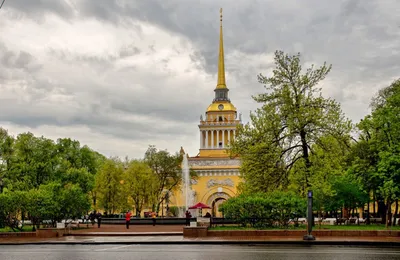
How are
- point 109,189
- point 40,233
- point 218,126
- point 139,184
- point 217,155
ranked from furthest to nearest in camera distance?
point 218,126 → point 217,155 → point 109,189 → point 139,184 → point 40,233

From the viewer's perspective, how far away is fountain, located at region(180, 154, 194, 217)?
6931 centimetres

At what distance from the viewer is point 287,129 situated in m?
31.2

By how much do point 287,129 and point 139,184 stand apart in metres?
29.5

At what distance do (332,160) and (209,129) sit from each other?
5395 centimetres

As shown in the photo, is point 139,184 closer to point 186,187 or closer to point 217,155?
point 186,187

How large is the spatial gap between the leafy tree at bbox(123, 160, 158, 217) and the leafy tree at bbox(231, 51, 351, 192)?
88.0 ft

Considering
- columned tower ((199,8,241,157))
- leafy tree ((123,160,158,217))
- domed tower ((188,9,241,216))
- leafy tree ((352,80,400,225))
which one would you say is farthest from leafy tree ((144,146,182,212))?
leafy tree ((352,80,400,225))

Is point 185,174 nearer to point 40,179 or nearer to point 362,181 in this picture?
point 40,179

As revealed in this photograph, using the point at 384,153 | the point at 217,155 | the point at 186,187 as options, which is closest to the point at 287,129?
the point at 384,153

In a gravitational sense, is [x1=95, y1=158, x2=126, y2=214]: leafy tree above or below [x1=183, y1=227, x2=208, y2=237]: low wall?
above

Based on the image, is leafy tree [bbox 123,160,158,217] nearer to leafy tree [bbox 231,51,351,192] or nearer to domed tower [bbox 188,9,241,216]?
domed tower [bbox 188,9,241,216]

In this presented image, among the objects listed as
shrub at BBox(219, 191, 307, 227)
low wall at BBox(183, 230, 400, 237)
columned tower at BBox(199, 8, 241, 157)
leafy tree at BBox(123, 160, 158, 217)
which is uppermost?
columned tower at BBox(199, 8, 241, 157)

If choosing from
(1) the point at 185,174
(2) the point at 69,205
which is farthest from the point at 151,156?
(2) the point at 69,205

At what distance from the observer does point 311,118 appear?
2991 centimetres
